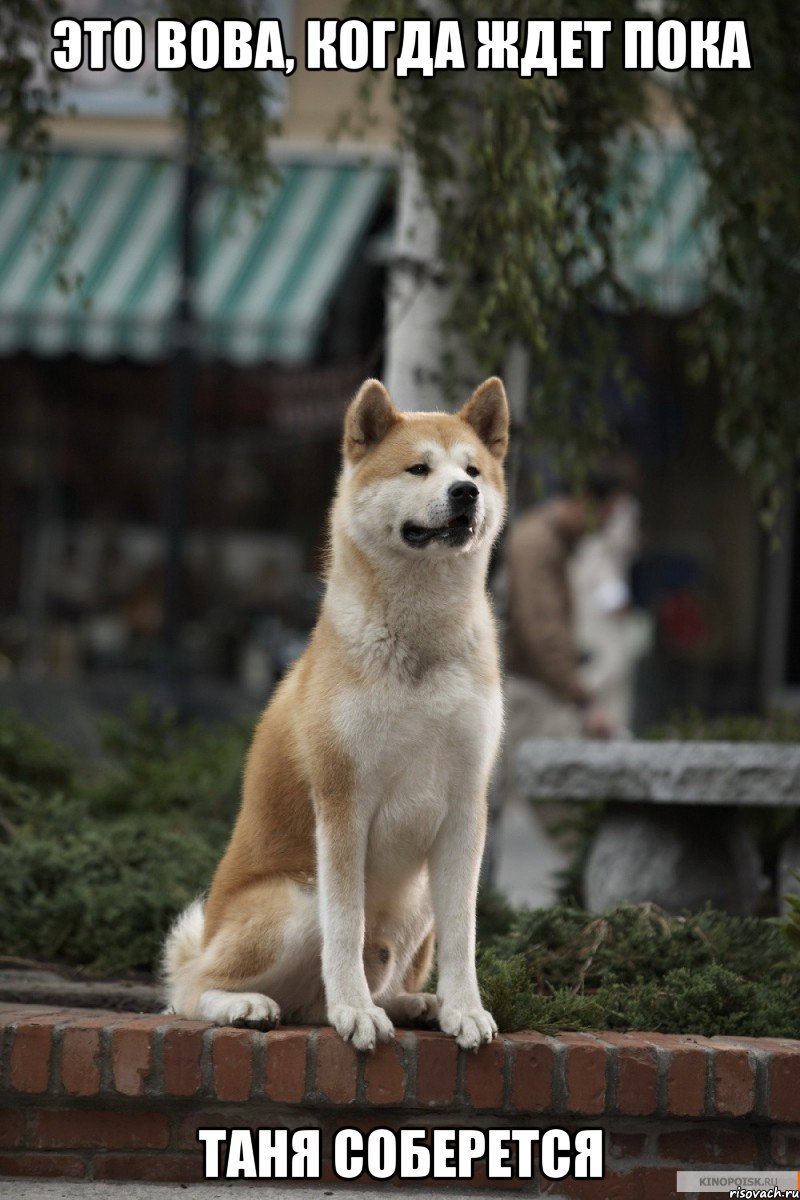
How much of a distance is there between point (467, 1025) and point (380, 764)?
2.03 ft

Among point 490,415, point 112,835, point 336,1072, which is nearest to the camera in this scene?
point 336,1072

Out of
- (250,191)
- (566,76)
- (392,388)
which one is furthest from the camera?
(250,191)

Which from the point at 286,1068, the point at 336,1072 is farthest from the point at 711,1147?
the point at 286,1068

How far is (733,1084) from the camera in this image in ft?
11.4

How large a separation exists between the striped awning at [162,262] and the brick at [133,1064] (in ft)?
27.1

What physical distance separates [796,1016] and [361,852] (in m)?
1.27

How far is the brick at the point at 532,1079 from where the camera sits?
3449 millimetres

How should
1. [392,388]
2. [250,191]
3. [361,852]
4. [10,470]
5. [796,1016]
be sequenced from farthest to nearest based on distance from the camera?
[10,470] → [250,191] → [392,388] → [796,1016] → [361,852]

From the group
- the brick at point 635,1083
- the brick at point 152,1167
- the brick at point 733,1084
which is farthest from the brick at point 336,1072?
the brick at point 733,1084

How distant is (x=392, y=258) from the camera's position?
5637 millimetres

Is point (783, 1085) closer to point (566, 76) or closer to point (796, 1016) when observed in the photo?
point (796, 1016)

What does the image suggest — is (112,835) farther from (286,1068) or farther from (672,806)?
(286,1068)

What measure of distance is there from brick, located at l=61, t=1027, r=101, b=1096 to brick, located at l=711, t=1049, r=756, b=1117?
4.52 feet

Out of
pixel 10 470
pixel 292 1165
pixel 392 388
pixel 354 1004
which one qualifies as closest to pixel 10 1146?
pixel 292 1165
